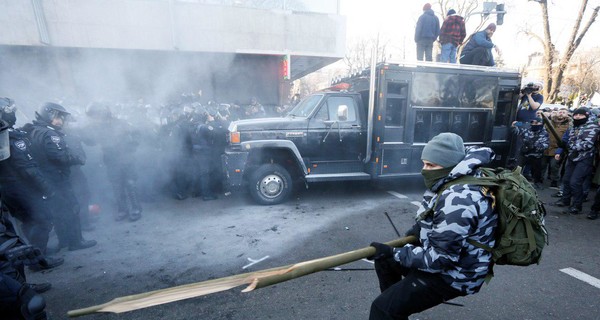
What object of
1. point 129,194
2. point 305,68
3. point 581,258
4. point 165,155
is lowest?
point 581,258

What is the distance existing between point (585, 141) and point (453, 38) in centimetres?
383

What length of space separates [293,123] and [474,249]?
14.0ft

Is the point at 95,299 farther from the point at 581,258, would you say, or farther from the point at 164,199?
the point at 581,258

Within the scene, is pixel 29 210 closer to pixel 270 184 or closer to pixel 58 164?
pixel 58 164

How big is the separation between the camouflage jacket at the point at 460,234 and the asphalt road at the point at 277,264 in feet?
2.47

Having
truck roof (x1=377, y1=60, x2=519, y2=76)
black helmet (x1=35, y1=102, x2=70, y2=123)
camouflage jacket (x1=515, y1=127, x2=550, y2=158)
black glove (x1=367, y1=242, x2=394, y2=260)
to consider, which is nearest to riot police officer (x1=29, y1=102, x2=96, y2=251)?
black helmet (x1=35, y1=102, x2=70, y2=123)

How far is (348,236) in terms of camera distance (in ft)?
13.8

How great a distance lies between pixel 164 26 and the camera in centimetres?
995

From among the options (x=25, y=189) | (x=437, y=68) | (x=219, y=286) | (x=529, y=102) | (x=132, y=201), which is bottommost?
(x=132, y=201)

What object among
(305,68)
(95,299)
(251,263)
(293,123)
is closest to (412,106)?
(293,123)

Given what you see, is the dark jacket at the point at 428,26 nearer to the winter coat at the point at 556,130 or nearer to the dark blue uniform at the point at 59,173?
the winter coat at the point at 556,130

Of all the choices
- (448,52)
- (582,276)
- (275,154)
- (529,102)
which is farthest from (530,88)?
(275,154)

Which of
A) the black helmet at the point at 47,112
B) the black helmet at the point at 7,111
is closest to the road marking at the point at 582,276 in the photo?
the black helmet at the point at 47,112

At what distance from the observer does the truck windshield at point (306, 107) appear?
575 centimetres
